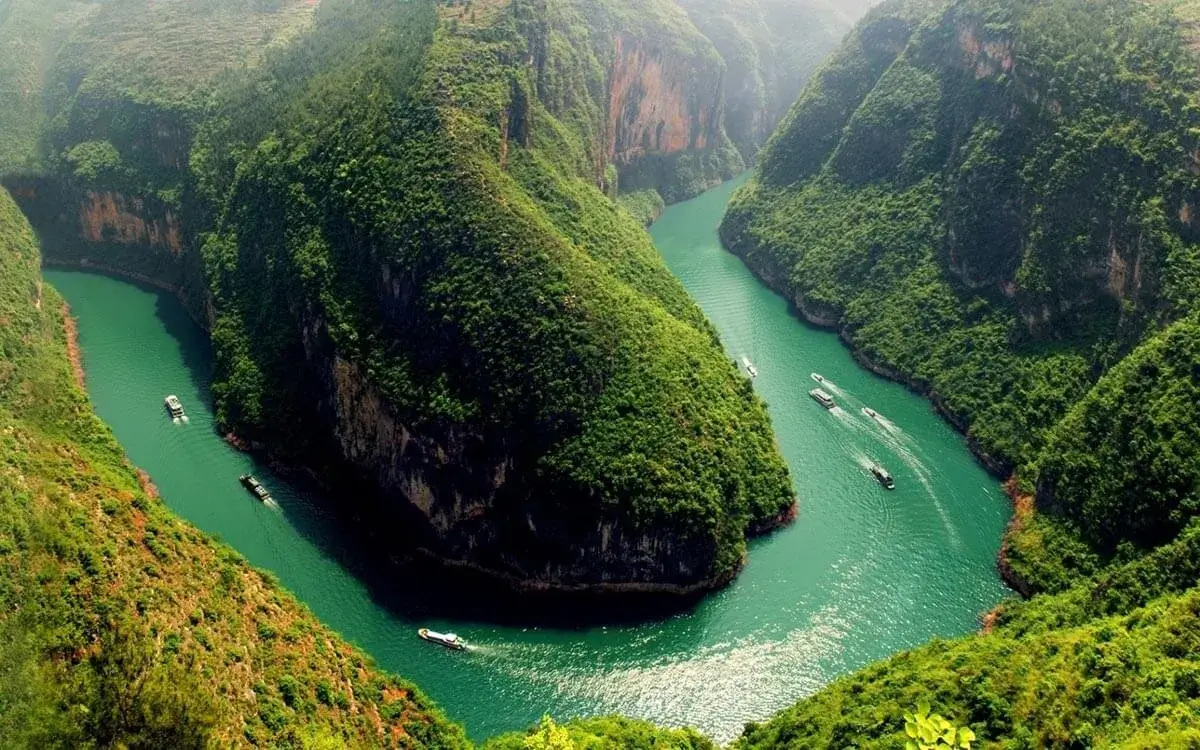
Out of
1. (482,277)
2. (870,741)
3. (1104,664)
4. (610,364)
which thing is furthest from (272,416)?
(1104,664)

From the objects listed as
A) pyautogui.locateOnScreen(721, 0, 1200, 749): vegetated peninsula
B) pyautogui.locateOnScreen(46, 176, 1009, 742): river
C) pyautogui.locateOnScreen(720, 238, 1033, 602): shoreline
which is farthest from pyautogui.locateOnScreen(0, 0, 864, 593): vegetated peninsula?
pyautogui.locateOnScreen(721, 0, 1200, 749): vegetated peninsula

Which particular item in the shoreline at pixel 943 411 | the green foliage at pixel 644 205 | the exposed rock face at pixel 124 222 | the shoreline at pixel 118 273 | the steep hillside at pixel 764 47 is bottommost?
the shoreline at pixel 118 273

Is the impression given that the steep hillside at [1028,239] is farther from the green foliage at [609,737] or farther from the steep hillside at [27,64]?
the steep hillside at [27,64]

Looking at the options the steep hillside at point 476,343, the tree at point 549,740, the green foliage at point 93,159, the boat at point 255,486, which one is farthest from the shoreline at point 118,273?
the tree at point 549,740

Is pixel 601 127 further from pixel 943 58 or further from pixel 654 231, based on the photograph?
pixel 943 58

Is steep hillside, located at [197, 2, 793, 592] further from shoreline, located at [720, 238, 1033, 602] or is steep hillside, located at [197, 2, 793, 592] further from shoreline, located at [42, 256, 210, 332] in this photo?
shoreline, located at [720, 238, 1033, 602]
